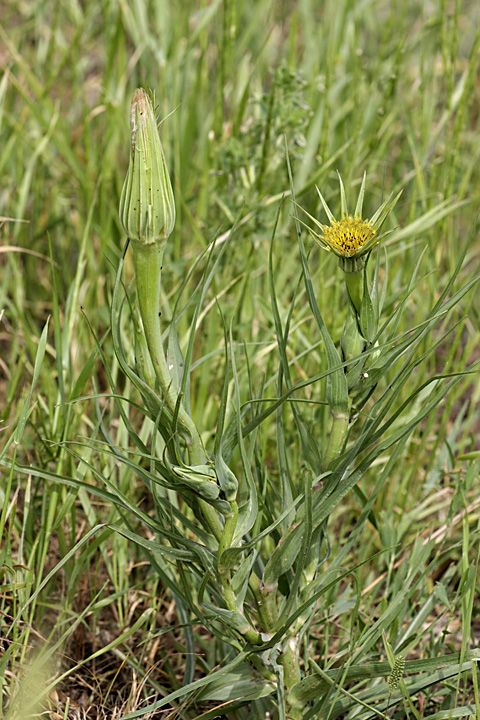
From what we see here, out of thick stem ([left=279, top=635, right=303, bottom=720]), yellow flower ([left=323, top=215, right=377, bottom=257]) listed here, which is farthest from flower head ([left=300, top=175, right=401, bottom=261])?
thick stem ([left=279, top=635, right=303, bottom=720])

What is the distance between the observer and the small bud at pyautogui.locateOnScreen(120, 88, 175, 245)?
0.69 m

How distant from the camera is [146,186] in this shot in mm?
715

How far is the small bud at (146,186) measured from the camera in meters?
0.69

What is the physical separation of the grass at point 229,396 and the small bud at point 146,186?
60mm

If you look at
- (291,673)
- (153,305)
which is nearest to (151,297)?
(153,305)

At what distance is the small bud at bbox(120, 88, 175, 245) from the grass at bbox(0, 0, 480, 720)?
60 mm

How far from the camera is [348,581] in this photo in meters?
1.33

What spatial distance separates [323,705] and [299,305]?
97 cm

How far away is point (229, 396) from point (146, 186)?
0.64m

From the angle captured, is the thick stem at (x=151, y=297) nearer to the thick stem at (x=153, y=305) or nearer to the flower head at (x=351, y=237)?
the thick stem at (x=153, y=305)

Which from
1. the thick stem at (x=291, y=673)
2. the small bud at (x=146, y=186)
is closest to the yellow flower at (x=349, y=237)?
the small bud at (x=146, y=186)

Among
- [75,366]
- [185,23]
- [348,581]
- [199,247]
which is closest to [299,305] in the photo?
[199,247]

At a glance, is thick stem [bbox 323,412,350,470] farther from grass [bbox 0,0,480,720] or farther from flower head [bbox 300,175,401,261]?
flower head [bbox 300,175,401,261]

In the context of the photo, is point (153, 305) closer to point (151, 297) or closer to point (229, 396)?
point (151, 297)
